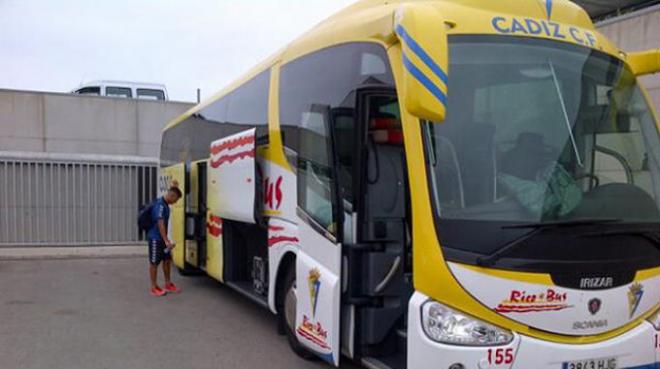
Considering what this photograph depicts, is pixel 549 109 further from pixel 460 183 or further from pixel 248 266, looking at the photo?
pixel 248 266

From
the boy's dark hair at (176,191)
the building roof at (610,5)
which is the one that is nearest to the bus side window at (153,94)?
the boy's dark hair at (176,191)

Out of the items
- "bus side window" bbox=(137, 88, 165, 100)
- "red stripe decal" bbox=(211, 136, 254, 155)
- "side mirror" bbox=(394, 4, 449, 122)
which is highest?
"bus side window" bbox=(137, 88, 165, 100)

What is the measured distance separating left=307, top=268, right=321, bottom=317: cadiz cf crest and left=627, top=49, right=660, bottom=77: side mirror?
9.55ft

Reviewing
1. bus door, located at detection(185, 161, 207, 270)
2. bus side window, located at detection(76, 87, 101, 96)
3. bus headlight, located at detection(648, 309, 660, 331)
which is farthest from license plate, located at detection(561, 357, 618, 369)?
bus side window, located at detection(76, 87, 101, 96)

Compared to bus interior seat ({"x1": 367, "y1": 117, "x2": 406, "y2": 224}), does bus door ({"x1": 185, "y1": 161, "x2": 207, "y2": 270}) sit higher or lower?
lower

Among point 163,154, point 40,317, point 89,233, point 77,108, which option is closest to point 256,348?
point 40,317

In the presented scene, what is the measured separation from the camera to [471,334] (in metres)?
3.38

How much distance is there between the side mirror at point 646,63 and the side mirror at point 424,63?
2069mm

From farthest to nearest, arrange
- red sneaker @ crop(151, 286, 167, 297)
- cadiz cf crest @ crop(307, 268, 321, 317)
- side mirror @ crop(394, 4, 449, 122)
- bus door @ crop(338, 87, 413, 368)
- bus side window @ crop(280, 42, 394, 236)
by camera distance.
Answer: red sneaker @ crop(151, 286, 167, 297) < cadiz cf crest @ crop(307, 268, 321, 317) < bus side window @ crop(280, 42, 394, 236) < bus door @ crop(338, 87, 413, 368) < side mirror @ crop(394, 4, 449, 122)

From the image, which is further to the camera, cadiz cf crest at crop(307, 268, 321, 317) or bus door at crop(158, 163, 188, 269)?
bus door at crop(158, 163, 188, 269)

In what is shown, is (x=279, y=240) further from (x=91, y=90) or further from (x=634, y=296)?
(x=91, y=90)

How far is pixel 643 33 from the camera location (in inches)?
367

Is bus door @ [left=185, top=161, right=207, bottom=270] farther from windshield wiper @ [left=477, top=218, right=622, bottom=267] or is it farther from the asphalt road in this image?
windshield wiper @ [left=477, top=218, right=622, bottom=267]

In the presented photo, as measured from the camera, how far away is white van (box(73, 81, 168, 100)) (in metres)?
17.1
